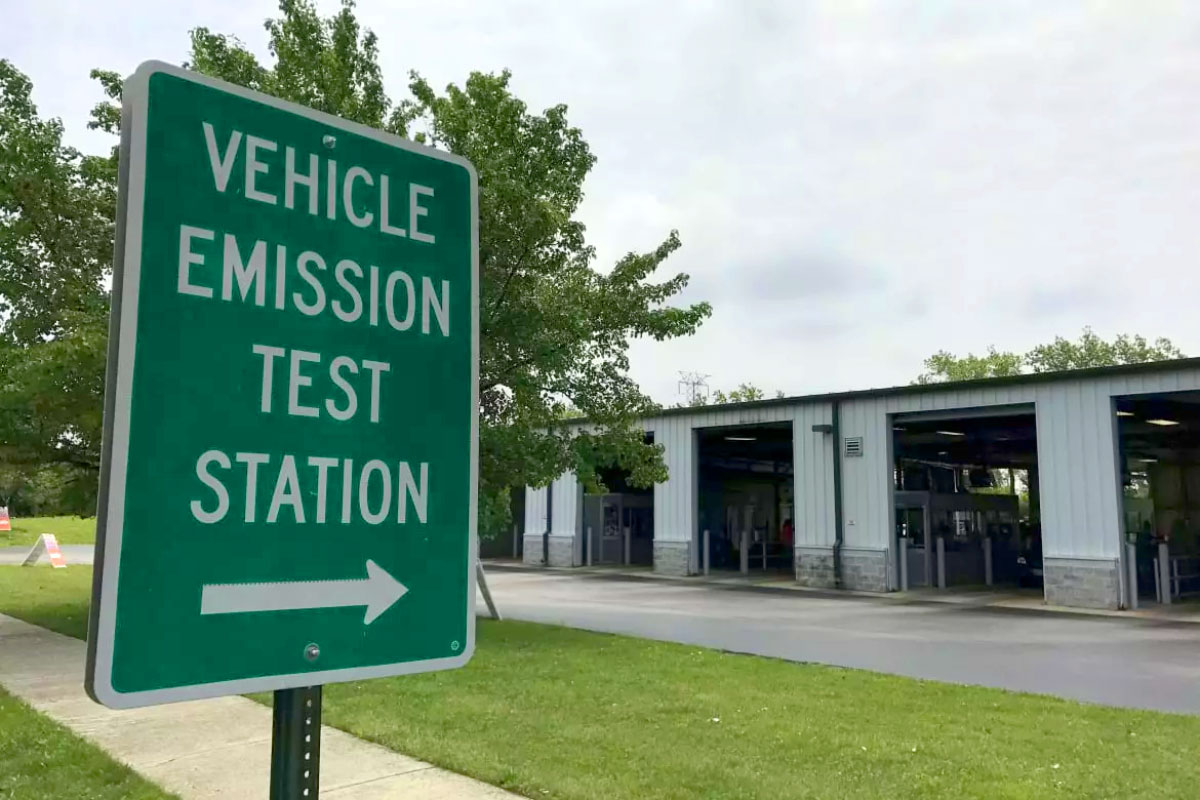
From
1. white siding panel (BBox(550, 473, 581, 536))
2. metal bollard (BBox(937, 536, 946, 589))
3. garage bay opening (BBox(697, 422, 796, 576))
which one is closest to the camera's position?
metal bollard (BBox(937, 536, 946, 589))

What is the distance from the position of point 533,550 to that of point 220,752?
975 inches

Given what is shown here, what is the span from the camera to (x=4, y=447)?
1162 cm

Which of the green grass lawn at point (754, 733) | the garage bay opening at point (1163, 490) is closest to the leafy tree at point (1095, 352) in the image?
the garage bay opening at point (1163, 490)

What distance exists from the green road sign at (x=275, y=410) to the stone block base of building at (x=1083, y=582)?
1856 cm

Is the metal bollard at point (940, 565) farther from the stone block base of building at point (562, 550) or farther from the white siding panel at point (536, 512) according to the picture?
the white siding panel at point (536, 512)

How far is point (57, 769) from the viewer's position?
5781mm

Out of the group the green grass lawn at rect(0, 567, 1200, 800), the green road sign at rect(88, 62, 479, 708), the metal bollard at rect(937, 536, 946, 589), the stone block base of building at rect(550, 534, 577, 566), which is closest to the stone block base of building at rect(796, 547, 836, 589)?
the metal bollard at rect(937, 536, 946, 589)

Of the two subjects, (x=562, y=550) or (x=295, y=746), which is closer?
(x=295, y=746)

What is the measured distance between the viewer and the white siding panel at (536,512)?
101 ft

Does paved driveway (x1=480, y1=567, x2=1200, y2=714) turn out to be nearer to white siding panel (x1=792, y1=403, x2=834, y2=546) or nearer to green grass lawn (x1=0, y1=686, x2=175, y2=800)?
white siding panel (x1=792, y1=403, x2=834, y2=546)

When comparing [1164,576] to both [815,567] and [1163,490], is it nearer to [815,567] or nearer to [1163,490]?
[815,567]

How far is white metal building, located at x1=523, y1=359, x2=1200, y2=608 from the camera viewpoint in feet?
58.5

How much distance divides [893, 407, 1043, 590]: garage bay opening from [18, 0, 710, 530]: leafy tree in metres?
10.2

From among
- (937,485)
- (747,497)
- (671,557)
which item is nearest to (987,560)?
(937,485)
